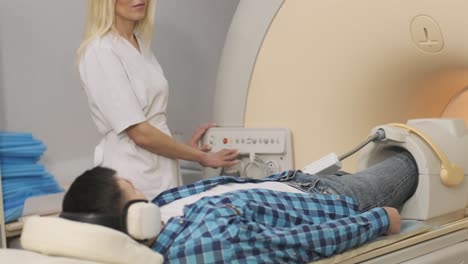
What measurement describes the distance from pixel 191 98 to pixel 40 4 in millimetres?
758

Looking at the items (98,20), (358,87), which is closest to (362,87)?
(358,87)

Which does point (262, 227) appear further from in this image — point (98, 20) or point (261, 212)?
point (98, 20)

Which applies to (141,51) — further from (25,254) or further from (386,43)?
(25,254)

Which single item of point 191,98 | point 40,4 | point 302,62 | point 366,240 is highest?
point 40,4

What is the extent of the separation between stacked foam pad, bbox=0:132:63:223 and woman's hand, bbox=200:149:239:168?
1.73ft

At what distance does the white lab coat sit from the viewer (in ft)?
6.25

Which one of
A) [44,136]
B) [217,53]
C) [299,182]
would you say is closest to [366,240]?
[299,182]

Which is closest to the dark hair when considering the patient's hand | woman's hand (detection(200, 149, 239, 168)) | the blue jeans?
the blue jeans

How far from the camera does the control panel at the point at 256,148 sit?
2.18 m

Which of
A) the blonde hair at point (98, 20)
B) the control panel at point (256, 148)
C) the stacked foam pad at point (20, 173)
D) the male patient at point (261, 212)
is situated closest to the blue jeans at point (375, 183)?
the male patient at point (261, 212)

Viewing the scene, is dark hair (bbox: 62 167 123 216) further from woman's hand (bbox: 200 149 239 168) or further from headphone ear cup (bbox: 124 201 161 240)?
woman's hand (bbox: 200 149 239 168)

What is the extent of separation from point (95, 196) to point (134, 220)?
100 mm

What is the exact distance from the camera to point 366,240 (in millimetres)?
1437

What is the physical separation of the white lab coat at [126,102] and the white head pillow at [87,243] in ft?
2.52
